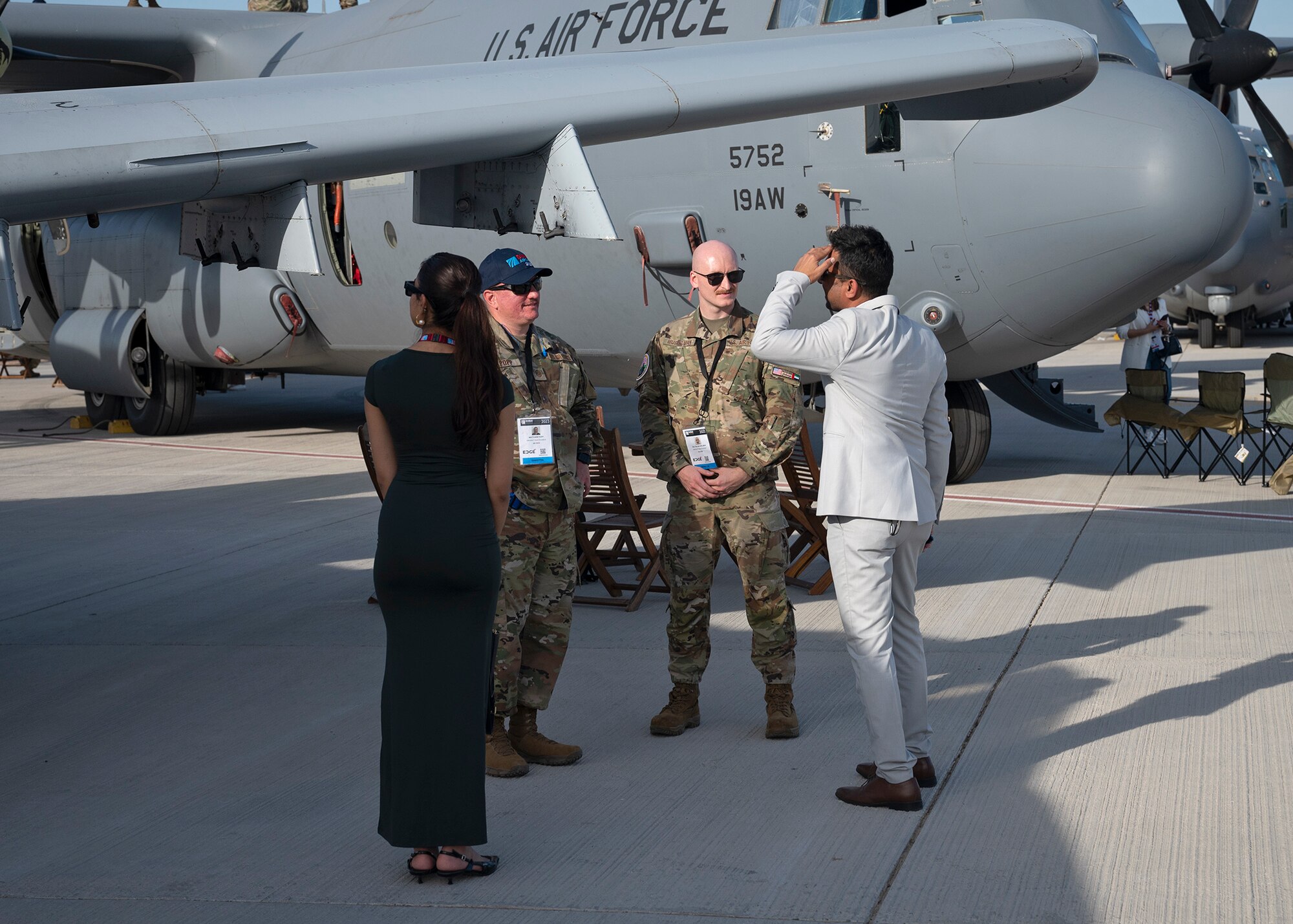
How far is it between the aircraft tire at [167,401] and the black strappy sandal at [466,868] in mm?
12864

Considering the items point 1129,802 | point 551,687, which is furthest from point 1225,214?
point 551,687

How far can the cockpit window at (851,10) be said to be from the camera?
9633mm

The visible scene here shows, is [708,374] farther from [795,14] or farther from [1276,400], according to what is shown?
[1276,400]

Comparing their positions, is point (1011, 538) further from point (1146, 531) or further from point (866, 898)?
point (866, 898)

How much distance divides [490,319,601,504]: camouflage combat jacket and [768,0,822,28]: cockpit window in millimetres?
5659

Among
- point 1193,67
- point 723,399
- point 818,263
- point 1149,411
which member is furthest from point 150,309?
point 818,263

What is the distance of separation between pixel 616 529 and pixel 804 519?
1.12 meters

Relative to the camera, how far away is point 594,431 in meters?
5.15

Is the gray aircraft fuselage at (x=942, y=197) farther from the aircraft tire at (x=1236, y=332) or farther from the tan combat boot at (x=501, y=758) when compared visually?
the aircraft tire at (x=1236, y=332)

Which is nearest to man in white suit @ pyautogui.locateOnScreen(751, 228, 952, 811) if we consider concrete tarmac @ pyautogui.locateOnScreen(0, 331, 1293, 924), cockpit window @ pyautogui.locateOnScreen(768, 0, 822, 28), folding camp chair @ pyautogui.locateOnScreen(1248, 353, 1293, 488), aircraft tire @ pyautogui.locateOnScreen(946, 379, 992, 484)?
concrete tarmac @ pyautogui.locateOnScreen(0, 331, 1293, 924)

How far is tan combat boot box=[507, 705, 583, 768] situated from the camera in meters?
4.91

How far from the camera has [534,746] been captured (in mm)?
4926

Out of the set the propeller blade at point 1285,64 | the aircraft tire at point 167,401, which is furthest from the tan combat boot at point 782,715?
the aircraft tire at point 167,401

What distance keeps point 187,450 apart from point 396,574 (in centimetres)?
1166
